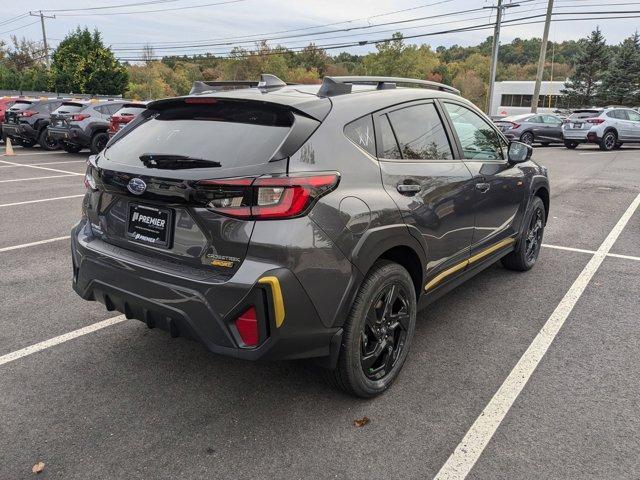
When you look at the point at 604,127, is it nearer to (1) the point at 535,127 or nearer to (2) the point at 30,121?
(1) the point at 535,127

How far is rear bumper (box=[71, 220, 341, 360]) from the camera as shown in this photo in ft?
7.83

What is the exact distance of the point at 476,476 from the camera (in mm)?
2402

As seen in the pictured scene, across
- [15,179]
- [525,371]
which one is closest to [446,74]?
[15,179]

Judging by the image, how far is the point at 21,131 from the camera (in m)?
17.4

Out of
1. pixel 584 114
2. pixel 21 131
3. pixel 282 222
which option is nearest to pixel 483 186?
pixel 282 222

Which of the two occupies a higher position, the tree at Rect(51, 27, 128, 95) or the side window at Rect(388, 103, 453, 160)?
the tree at Rect(51, 27, 128, 95)

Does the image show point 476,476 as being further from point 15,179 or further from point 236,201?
point 15,179

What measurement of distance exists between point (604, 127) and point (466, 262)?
62.7 ft

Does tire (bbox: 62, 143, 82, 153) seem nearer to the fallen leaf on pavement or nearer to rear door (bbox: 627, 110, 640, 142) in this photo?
the fallen leaf on pavement

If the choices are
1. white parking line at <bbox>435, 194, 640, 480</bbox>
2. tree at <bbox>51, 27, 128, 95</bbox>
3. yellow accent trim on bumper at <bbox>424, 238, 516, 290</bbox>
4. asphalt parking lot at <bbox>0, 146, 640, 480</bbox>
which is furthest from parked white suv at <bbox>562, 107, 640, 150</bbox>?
tree at <bbox>51, 27, 128, 95</bbox>

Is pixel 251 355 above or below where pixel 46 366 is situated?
above

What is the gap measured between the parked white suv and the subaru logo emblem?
2077 cm

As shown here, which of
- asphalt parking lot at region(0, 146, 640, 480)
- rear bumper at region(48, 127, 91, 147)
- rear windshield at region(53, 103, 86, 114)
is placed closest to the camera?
asphalt parking lot at region(0, 146, 640, 480)

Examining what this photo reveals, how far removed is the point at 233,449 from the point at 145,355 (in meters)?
1.22
